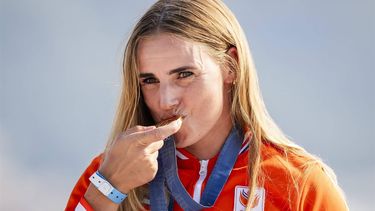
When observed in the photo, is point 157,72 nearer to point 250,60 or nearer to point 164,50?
point 164,50

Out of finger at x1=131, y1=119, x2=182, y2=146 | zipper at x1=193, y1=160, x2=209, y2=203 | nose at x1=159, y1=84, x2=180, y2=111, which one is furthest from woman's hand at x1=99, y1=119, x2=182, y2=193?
zipper at x1=193, y1=160, x2=209, y2=203

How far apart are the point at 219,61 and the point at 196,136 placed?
660mm

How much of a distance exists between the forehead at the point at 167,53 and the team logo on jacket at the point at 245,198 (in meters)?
1.09

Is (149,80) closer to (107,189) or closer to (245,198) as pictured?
(107,189)

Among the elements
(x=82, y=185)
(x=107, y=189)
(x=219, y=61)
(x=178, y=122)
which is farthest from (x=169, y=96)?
(x=82, y=185)

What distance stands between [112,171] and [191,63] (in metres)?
1.06

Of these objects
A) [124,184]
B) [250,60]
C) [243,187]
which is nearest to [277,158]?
[243,187]

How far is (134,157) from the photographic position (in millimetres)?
5043

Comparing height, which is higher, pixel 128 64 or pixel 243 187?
pixel 128 64

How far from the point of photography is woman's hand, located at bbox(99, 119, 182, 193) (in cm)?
498

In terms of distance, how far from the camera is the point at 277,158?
545 centimetres

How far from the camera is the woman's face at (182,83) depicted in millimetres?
5207

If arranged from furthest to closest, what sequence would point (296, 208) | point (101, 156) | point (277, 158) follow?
point (101, 156), point (277, 158), point (296, 208)

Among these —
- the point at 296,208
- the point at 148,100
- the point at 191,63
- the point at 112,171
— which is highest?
the point at 191,63
